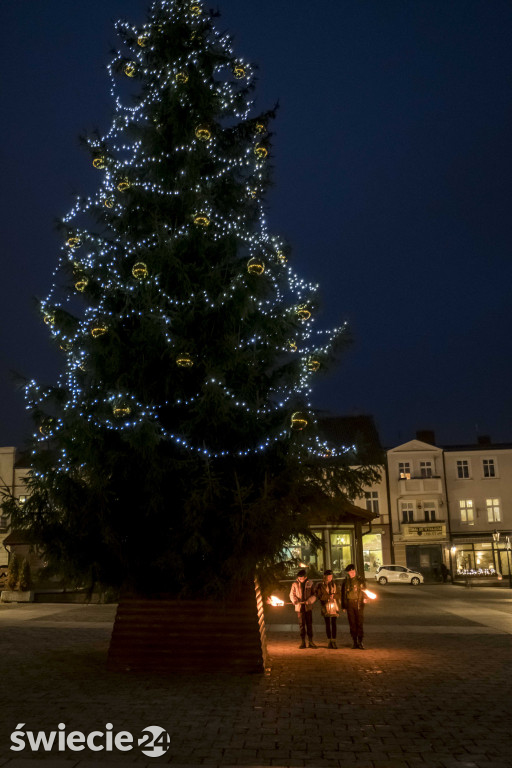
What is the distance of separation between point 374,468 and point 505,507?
1762 inches

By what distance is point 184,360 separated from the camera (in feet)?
38.2

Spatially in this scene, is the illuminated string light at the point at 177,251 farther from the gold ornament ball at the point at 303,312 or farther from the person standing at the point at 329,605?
the person standing at the point at 329,605

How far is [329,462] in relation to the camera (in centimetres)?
1209

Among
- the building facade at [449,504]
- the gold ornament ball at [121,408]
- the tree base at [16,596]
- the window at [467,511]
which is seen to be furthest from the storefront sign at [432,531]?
the gold ornament ball at [121,408]

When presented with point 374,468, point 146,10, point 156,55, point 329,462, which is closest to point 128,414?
point 329,462

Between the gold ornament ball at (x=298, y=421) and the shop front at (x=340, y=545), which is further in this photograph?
the shop front at (x=340, y=545)

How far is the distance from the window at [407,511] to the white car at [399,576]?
23.2ft

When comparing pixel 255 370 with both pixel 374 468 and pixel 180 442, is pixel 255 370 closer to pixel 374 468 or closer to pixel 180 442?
pixel 180 442

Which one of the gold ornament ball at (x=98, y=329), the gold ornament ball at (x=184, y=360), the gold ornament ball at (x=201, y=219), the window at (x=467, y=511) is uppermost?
the gold ornament ball at (x=201, y=219)

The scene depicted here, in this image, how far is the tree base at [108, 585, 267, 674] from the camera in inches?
454

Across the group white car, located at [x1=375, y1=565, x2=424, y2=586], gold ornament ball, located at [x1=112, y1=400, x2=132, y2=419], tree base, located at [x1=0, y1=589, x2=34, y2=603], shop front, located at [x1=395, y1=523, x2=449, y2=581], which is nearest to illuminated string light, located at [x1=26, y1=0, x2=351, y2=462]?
gold ornament ball, located at [x1=112, y1=400, x2=132, y2=419]

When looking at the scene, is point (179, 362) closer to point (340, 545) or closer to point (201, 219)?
point (201, 219)

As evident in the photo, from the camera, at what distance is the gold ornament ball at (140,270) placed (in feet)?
38.7

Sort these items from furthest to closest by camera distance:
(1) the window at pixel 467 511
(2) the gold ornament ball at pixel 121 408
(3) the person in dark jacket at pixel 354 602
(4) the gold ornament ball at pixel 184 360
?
(1) the window at pixel 467 511 < (3) the person in dark jacket at pixel 354 602 < (4) the gold ornament ball at pixel 184 360 < (2) the gold ornament ball at pixel 121 408
